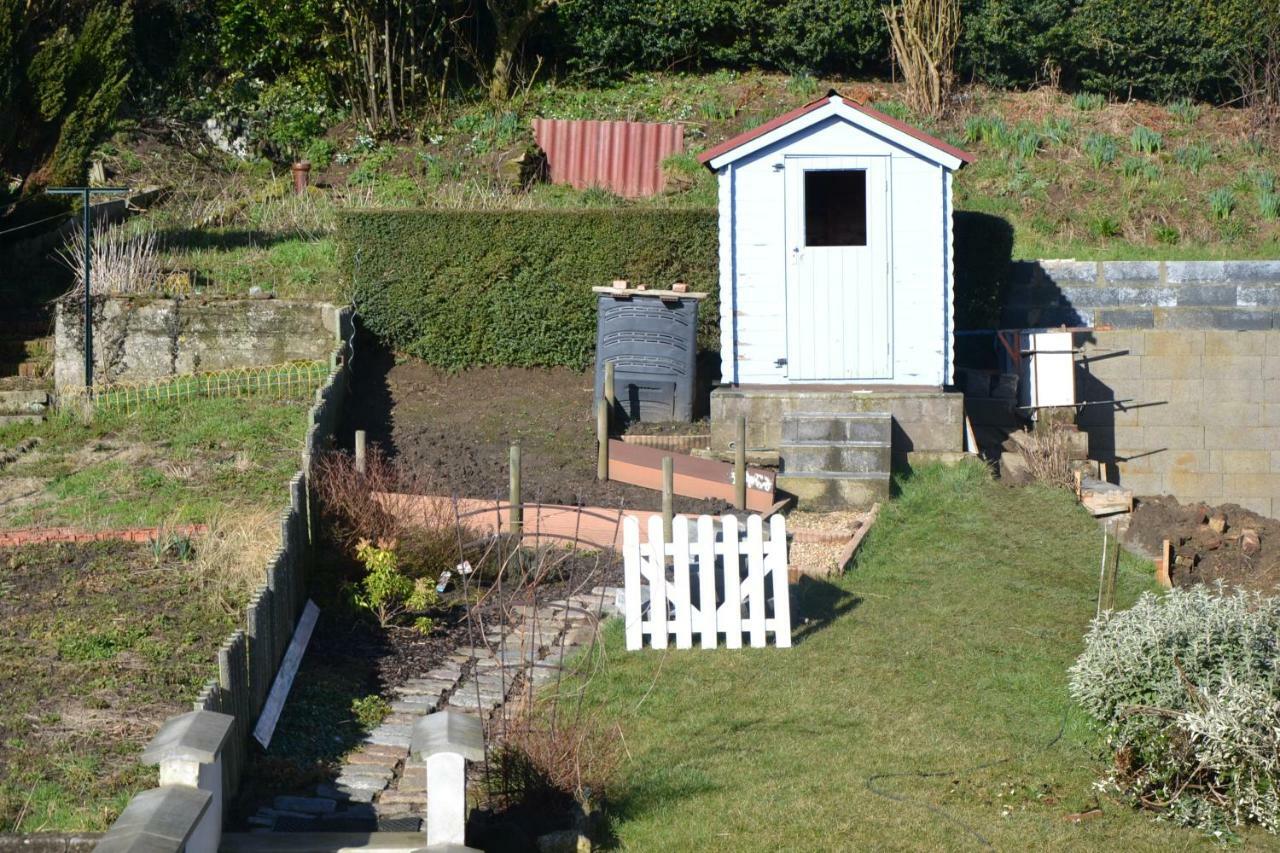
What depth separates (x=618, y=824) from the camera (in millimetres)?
6242

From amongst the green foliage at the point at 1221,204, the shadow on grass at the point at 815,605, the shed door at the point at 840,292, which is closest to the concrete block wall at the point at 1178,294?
the shed door at the point at 840,292

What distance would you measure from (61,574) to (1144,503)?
9.05 metres

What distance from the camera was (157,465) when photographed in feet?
41.3

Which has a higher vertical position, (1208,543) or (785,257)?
(785,257)

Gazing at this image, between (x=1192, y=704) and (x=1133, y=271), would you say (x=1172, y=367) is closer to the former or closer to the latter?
(x=1133, y=271)

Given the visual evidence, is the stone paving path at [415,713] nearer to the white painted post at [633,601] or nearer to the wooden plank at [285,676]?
the white painted post at [633,601]

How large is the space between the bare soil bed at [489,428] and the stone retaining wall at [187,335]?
787 mm

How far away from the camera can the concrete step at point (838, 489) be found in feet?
42.2

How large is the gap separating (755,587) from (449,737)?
4.00m

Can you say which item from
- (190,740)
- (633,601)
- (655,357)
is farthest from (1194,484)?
(190,740)

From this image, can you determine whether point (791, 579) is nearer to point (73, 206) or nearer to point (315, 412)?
point (315, 412)

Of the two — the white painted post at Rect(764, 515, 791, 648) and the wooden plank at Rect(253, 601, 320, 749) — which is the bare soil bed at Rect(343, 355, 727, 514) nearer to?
the wooden plank at Rect(253, 601, 320, 749)

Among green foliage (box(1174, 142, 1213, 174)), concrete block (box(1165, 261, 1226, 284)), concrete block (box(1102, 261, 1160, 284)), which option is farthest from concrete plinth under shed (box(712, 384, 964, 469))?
green foliage (box(1174, 142, 1213, 174))

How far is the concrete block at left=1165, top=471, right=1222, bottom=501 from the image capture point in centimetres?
1570
